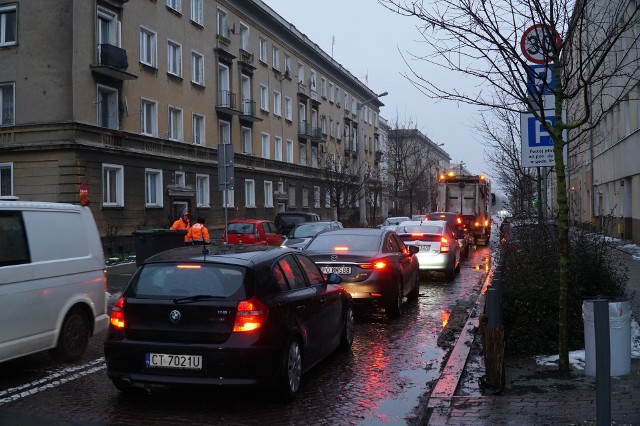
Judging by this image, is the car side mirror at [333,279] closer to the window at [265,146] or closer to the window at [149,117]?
the window at [149,117]

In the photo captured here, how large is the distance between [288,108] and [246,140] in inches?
340

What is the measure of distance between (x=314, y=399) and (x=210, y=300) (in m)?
1.45

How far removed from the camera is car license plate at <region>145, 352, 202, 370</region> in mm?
5730

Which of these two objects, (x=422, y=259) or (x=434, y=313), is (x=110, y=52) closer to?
(x=422, y=259)

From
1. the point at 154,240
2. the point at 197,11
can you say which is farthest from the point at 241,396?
the point at 197,11

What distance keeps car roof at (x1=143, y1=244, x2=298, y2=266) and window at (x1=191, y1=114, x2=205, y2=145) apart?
29.3 meters

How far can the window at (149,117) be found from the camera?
101 feet

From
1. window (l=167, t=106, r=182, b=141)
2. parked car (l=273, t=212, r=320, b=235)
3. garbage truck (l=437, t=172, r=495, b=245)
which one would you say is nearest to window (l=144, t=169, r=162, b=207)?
window (l=167, t=106, r=182, b=141)

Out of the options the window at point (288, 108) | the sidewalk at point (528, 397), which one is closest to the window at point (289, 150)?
the window at point (288, 108)

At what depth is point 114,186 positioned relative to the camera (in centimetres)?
2845

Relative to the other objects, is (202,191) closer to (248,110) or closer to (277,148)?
(248,110)

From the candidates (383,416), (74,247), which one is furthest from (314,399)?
(74,247)

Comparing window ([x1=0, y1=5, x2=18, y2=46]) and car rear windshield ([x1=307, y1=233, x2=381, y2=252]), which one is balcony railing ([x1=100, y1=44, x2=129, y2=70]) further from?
car rear windshield ([x1=307, y1=233, x2=381, y2=252])

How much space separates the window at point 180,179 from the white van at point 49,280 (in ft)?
82.7
